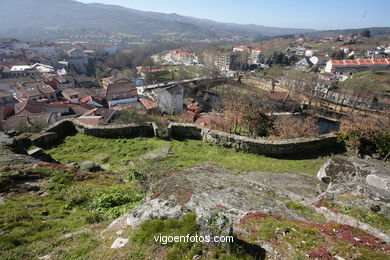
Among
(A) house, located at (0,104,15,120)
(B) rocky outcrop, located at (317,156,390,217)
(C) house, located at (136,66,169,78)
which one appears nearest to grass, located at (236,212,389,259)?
(B) rocky outcrop, located at (317,156,390,217)

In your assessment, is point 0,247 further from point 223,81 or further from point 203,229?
point 223,81

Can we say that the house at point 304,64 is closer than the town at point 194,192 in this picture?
No

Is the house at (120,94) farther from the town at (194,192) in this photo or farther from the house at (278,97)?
the house at (278,97)

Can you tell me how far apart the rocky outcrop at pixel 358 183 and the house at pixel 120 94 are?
123 ft

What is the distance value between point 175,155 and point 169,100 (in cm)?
2748

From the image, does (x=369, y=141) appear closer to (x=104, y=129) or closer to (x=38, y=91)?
(x=104, y=129)

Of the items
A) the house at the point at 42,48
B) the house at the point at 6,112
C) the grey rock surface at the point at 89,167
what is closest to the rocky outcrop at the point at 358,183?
the grey rock surface at the point at 89,167

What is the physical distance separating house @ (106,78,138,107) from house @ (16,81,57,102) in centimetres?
1143

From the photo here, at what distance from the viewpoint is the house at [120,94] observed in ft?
132

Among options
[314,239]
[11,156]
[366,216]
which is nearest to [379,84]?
[366,216]

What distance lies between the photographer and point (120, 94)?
4125 cm

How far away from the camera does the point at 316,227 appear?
4.93 meters

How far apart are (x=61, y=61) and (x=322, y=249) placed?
4300 inches

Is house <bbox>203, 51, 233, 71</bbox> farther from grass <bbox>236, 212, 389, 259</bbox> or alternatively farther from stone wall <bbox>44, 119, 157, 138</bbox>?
grass <bbox>236, 212, 389, 259</bbox>
